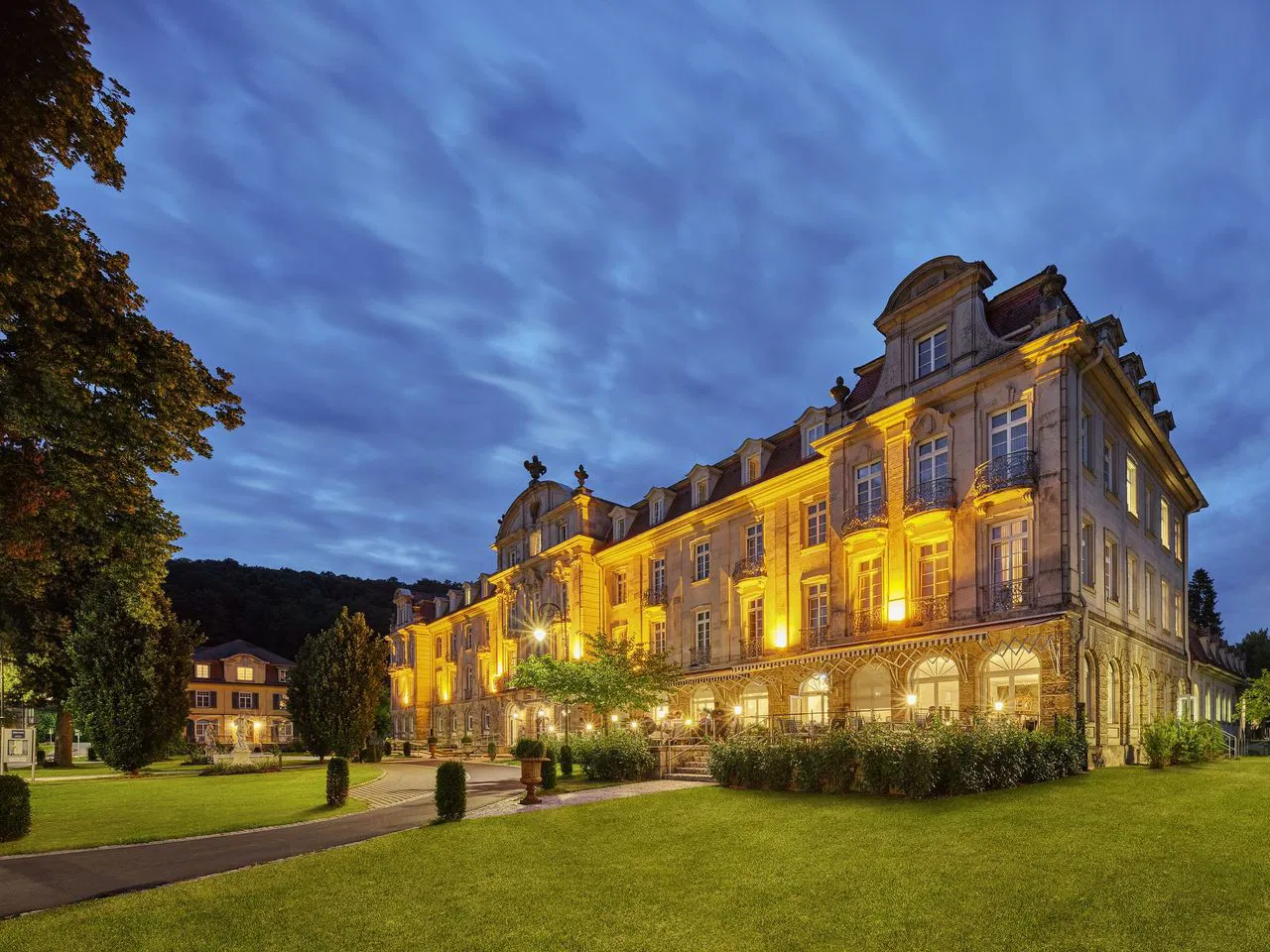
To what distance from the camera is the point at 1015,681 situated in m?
21.5

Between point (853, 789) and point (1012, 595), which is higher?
point (1012, 595)

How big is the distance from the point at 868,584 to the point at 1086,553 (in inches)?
262

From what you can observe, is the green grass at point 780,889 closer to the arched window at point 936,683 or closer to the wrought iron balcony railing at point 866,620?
the arched window at point 936,683

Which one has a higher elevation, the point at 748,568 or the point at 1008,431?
the point at 1008,431

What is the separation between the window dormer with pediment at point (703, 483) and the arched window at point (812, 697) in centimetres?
1062

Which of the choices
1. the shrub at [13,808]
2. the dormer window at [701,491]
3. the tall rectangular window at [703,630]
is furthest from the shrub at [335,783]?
the dormer window at [701,491]

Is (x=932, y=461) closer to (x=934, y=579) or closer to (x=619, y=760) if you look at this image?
(x=934, y=579)

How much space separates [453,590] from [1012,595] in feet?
172

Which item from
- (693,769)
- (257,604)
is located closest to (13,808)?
(693,769)

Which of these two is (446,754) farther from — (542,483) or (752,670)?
(752,670)

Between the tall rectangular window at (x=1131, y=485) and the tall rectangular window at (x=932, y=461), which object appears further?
the tall rectangular window at (x=1131, y=485)

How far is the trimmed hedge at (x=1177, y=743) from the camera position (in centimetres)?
1958

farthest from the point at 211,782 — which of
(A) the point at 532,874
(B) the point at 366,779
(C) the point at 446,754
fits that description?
(A) the point at 532,874

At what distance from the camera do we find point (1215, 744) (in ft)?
78.0
